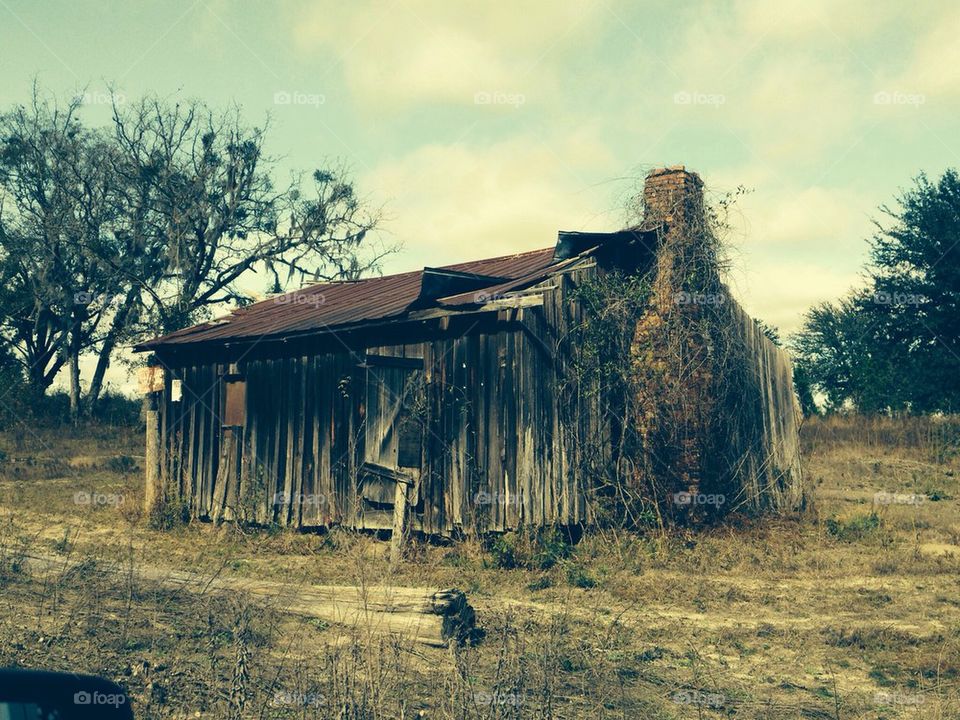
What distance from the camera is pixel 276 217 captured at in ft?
118

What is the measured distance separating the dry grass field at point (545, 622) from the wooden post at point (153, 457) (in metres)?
0.46

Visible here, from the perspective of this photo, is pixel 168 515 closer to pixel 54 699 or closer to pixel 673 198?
pixel 673 198

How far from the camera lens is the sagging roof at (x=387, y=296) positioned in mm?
13852

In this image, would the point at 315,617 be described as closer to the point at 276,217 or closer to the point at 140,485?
the point at 140,485

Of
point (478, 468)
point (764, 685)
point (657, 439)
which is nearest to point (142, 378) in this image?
A: point (478, 468)

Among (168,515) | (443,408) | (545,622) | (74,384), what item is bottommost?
(545,622)

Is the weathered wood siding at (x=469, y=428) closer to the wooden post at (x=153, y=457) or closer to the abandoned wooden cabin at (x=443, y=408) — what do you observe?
the abandoned wooden cabin at (x=443, y=408)

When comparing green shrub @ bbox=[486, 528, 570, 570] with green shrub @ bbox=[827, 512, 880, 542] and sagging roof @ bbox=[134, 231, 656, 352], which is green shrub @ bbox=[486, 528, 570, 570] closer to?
sagging roof @ bbox=[134, 231, 656, 352]

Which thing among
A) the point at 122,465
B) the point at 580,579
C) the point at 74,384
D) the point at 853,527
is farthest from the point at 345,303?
the point at 74,384

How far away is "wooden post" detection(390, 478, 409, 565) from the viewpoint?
1289 cm

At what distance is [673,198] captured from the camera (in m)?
14.2

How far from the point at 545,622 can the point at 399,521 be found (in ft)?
15.5

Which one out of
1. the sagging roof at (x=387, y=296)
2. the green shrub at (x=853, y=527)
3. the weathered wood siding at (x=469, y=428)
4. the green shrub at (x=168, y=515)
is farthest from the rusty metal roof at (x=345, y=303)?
the green shrub at (x=853, y=527)

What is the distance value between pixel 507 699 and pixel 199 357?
13.6 metres
